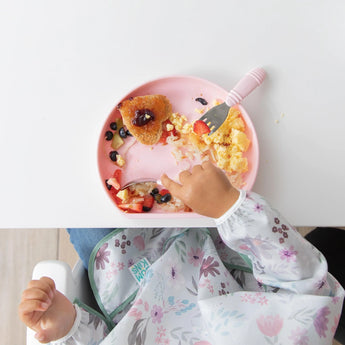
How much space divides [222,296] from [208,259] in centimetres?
11

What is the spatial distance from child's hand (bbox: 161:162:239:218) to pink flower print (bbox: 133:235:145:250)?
27cm

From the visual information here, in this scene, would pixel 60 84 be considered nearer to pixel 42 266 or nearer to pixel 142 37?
pixel 142 37

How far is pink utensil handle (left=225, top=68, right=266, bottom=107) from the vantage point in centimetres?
63

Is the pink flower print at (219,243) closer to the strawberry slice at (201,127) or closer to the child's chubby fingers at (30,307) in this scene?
the strawberry slice at (201,127)

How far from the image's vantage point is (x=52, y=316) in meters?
0.60

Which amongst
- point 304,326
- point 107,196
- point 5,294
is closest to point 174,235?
Answer: point 107,196

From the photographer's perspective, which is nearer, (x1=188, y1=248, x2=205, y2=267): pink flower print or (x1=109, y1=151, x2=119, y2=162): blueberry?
(x1=109, y1=151, x2=119, y2=162): blueberry

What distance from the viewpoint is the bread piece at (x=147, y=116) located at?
64cm

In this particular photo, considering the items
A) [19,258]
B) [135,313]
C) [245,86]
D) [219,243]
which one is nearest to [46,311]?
[135,313]

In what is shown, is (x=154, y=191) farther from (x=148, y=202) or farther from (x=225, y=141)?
(x=225, y=141)

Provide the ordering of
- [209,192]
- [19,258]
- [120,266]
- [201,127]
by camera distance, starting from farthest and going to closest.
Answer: [19,258] → [120,266] → [201,127] → [209,192]

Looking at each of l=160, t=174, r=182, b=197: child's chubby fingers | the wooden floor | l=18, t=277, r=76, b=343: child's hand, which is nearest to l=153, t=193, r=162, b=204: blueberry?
l=160, t=174, r=182, b=197: child's chubby fingers

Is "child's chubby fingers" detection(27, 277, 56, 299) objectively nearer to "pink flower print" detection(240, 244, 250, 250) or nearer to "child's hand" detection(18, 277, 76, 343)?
"child's hand" detection(18, 277, 76, 343)

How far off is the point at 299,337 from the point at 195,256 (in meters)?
0.27
